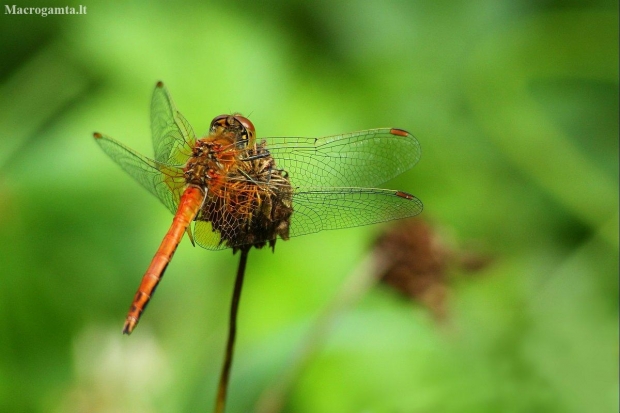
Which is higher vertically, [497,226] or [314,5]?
[314,5]

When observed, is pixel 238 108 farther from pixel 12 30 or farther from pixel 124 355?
pixel 12 30

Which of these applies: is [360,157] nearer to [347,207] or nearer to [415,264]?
[347,207]

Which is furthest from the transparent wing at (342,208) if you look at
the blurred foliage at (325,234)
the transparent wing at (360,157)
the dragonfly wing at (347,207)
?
the blurred foliage at (325,234)

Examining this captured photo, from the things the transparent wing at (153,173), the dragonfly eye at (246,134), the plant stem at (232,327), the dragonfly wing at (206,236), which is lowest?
the plant stem at (232,327)

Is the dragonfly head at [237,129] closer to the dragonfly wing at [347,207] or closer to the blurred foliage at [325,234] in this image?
the dragonfly wing at [347,207]

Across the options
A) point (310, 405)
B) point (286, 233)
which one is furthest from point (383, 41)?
point (286, 233)

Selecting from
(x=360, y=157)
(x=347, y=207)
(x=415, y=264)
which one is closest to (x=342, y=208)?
(x=347, y=207)
